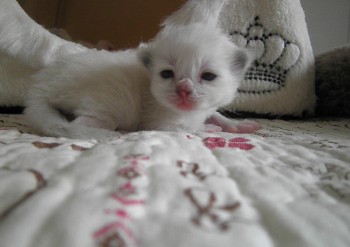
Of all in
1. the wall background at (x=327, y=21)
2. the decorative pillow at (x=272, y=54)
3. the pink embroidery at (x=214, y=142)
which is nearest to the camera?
the pink embroidery at (x=214, y=142)

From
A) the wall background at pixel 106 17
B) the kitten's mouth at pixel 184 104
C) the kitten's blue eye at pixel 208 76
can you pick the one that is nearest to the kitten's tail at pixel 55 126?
the kitten's mouth at pixel 184 104

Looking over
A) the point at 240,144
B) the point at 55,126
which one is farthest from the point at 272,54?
the point at 55,126

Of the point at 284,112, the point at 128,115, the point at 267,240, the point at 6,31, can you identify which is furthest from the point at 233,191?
the point at 284,112

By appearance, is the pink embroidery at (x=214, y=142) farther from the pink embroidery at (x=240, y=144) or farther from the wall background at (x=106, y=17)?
the wall background at (x=106, y=17)

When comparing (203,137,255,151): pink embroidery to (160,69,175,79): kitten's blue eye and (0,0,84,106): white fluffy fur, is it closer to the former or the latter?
(160,69,175,79): kitten's blue eye

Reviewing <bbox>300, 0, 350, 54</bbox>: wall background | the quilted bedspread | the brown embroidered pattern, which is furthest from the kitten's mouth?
<bbox>300, 0, 350, 54</bbox>: wall background

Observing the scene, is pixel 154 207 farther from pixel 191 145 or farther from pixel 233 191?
pixel 191 145

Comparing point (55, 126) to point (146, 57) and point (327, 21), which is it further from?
point (327, 21)
